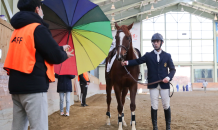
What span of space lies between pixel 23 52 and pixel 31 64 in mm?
132

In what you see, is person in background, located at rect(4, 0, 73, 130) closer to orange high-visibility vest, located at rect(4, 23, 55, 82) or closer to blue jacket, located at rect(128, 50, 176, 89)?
orange high-visibility vest, located at rect(4, 23, 55, 82)

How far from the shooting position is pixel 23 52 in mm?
2074

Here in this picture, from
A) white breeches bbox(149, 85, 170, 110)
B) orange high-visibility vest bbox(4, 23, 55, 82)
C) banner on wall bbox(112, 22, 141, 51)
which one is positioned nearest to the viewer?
orange high-visibility vest bbox(4, 23, 55, 82)

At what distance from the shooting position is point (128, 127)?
5.46 m

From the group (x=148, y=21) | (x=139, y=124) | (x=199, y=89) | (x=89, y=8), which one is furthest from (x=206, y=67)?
(x=89, y=8)

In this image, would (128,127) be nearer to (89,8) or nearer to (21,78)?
(89,8)

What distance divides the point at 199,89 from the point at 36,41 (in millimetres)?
33109

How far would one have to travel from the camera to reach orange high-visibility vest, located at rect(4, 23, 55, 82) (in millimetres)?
2053

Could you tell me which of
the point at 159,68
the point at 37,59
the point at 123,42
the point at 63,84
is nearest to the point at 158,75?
the point at 159,68

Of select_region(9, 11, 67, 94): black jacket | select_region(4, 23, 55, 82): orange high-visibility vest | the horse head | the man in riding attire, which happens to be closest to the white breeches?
the man in riding attire

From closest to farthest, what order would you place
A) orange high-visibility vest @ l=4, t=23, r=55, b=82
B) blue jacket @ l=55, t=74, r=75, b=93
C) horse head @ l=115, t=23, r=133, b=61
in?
1. orange high-visibility vest @ l=4, t=23, r=55, b=82
2. horse head @ l=115, t=23, r=133, b=61
3. blue jacket @ l=55, t=74, r=75, b=93

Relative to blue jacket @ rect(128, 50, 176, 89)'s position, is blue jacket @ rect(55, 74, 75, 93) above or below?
below

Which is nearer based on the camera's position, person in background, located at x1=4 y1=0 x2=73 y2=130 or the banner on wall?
person in background, located at x1=4 y1=0 x2=73 y2=130

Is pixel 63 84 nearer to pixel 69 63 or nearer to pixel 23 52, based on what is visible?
pixel 69 63
